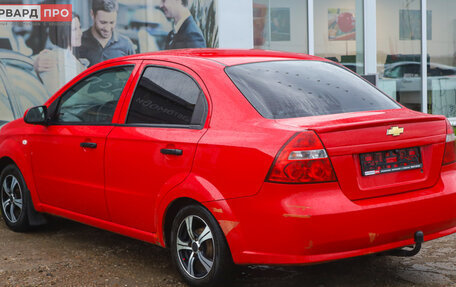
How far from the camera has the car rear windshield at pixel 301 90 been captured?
431 cm

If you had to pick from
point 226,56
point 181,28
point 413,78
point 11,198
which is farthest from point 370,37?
point 226,56

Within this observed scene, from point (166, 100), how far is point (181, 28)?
315 inches

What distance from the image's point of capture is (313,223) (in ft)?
12.5

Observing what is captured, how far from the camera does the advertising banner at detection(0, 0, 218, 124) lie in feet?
38.0

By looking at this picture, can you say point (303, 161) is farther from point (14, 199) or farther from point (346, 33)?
point (346, 33)

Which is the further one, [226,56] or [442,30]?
[442,30]

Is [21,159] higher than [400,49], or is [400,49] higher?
[400,49]

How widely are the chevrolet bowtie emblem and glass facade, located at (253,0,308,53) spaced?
9.30m

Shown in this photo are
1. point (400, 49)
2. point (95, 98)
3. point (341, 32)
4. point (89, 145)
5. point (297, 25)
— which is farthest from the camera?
Answer: point (400, 49)

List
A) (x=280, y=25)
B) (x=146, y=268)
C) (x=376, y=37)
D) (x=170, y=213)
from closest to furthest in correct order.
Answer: (x=170, y=213), (x=146, y=268), (x=280, y=25), (x=376, y=37)

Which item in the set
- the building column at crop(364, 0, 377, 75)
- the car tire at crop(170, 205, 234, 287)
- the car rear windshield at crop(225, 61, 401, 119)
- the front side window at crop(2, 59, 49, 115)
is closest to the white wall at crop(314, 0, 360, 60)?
the building column at crop(364, 0, 377, 75)

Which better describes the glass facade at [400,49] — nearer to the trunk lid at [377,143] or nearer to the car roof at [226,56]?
the car roof at [226,56]

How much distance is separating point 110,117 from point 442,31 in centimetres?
1163

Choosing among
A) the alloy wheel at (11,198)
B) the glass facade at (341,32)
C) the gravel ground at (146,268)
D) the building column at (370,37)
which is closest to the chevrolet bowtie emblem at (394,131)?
the gravel ground at (146,268)
